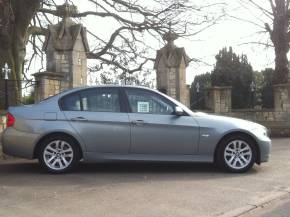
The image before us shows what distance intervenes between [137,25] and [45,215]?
50.2ft

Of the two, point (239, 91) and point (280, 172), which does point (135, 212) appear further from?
point (239, 91)

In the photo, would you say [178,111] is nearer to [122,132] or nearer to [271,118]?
[122,132]

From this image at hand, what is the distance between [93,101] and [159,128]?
125 cm

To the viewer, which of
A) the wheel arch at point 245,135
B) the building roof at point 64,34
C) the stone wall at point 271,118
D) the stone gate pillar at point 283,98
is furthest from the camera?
the stone gate pillar at point 283,98

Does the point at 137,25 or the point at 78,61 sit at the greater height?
the point at 137,25

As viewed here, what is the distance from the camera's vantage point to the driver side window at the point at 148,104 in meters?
9.41

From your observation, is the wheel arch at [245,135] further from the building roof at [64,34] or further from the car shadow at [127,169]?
the building roof at [64,34]

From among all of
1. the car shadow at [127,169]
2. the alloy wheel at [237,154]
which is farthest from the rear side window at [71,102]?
the alloy wheel at [237,154]

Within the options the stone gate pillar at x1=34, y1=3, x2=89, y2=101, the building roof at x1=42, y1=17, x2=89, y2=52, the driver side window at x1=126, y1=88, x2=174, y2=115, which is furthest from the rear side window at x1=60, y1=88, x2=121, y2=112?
the building roof at x1=42, y1=17, x2=89, y2=52

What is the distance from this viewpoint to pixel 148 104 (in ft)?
31.0

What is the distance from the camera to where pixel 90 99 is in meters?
9.42

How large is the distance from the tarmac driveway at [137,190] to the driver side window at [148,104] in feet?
3.52

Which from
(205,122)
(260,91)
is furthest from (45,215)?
(260,91)

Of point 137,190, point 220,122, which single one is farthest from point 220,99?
point 137,190
